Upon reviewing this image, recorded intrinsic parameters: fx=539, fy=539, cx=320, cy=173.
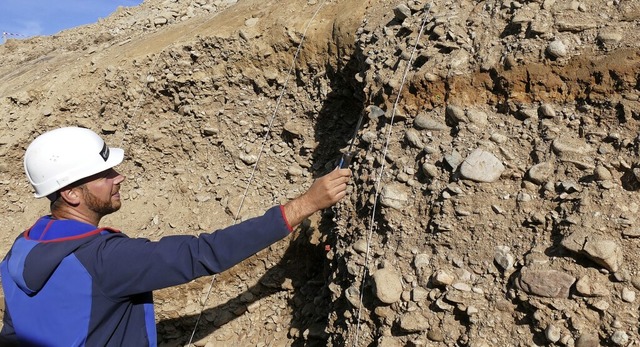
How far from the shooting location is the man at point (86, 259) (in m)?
2.34

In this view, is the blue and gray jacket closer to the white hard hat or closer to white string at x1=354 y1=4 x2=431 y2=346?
the white hard hat

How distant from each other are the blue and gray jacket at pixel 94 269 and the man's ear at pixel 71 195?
5.8 inches

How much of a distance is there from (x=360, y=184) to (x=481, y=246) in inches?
43.8

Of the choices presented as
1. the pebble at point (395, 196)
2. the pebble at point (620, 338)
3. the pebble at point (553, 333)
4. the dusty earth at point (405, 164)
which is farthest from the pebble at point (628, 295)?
the pebble at point (395, 196)

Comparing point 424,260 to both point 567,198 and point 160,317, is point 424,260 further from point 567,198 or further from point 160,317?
point 160,317

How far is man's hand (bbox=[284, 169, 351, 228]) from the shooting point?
8.30ft

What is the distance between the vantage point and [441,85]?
12.4ft

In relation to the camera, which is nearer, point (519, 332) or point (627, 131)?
point (519, 332)

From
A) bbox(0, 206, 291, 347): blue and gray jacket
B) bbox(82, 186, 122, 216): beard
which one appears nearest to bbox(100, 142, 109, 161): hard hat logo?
bbox(82, 186, 122, 216): beard

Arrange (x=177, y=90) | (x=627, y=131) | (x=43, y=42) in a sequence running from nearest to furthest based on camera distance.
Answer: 1. (x=627, y=131)
2. (x=177, y=90)
3. (x=43, y=42)

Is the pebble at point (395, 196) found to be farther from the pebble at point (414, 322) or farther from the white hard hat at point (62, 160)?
the white hard hat at point (62, 160)

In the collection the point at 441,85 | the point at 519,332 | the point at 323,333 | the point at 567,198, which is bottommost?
the point at 323,333

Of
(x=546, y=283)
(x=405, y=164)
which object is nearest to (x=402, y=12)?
(x=405, y=164)

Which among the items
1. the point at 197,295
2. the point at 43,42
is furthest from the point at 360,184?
the point at 43,42
